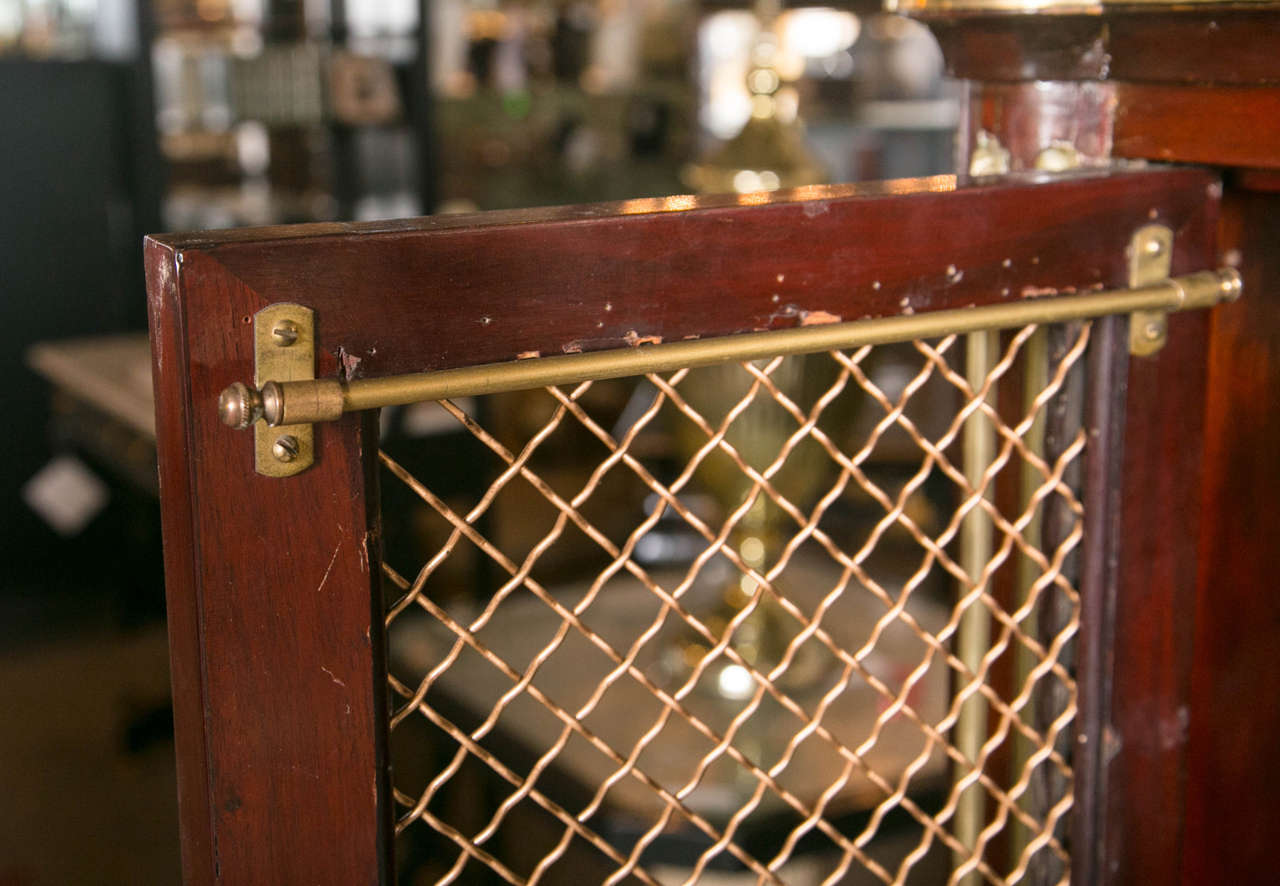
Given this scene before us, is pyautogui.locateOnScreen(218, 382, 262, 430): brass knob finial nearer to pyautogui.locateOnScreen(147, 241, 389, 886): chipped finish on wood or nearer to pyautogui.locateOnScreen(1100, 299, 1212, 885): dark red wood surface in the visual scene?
pyautogui.locateOnScreen(147, 241, 389, 886): chipped finish on wood

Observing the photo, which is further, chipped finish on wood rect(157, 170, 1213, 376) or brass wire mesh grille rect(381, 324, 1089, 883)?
brass wire mesh grille rect(381, 324, 1089, 883)

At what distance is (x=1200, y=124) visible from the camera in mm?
772

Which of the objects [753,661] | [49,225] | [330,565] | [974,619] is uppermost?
[49,225]

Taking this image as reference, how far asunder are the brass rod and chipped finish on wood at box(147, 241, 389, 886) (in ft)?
0.07

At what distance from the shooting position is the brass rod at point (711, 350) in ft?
1.82

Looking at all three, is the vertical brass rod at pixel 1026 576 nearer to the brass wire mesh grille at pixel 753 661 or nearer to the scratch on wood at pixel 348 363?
the brass wire mesh grille at pixel 753 661

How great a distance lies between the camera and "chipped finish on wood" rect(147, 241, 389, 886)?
542 mm

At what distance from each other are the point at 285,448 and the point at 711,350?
20 cm

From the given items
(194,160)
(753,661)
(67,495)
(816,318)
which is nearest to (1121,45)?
(816,318)

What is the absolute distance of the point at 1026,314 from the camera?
73 cm

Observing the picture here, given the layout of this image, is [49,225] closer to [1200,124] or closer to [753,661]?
[753,661]

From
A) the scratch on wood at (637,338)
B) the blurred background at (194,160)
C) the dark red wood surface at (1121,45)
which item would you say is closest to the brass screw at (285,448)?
the scratch on wood at (637,338)

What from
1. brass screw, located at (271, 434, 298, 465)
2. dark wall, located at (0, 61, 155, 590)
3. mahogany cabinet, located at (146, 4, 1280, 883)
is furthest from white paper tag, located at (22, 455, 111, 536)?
brass screw, located at (271, 434, 298, 465)

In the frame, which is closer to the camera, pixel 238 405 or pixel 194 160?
pixel 238 405
